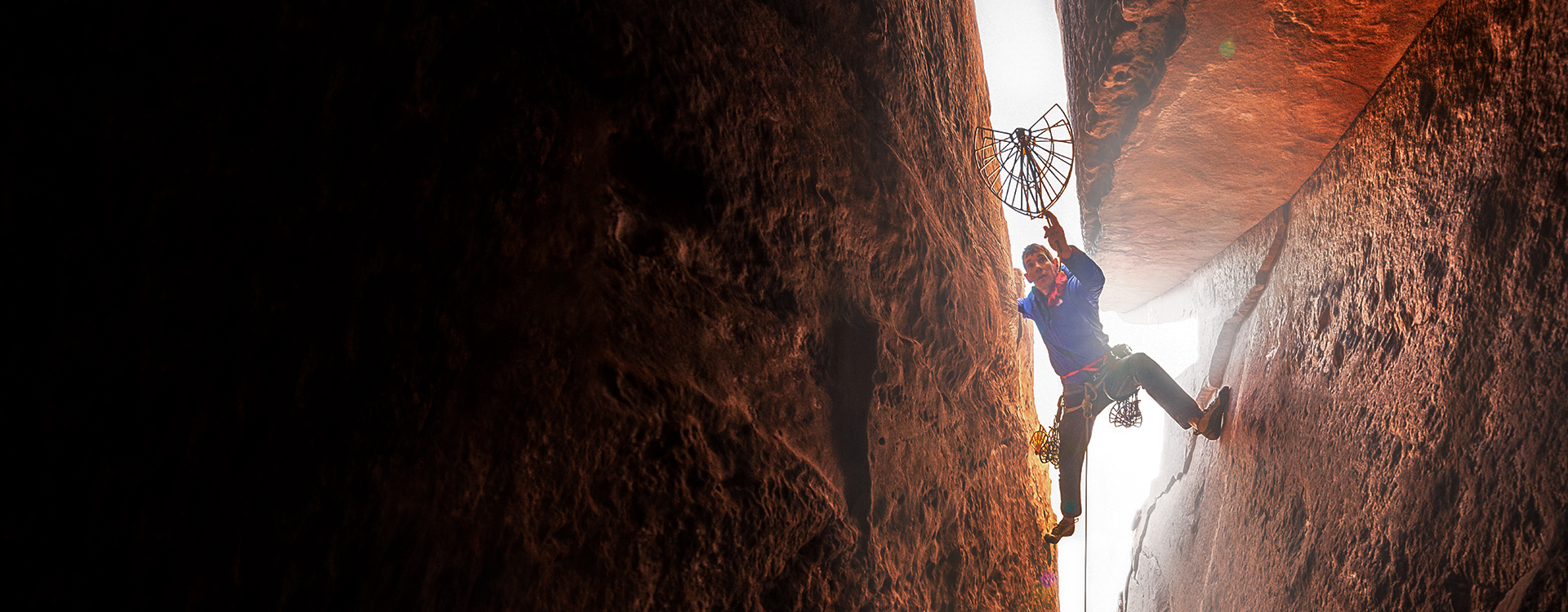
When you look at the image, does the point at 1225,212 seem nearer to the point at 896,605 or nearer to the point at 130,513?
the point at 896,605

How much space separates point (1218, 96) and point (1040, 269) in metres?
1.30

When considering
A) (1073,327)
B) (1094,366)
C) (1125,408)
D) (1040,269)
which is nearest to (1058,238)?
(1040,269)

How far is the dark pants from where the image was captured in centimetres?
402

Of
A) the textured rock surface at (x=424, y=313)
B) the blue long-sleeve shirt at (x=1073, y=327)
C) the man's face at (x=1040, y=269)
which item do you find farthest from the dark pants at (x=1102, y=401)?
the textured rock surface at (x=424, y=313)

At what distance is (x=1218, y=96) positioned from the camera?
3.47 meters

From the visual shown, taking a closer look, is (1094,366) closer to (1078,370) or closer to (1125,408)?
(1078,370)

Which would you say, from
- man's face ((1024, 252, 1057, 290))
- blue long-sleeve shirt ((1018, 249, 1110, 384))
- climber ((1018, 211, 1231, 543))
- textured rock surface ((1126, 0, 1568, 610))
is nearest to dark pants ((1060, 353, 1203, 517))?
climber ((1018, 211, 1231, 543))

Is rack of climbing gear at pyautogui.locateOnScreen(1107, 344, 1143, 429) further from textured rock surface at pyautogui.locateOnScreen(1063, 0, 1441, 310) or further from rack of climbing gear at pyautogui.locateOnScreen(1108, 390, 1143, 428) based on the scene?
textured rock surface at pyautogui.locateOnScreen(1063, 0, 1441, 310)

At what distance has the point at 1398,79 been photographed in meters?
2.68

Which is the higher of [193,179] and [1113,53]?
[1113,53]

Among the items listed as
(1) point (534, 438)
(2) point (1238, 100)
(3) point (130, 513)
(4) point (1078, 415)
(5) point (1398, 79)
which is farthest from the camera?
(4) point (1078, 415)

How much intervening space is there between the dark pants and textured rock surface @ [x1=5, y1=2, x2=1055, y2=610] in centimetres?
190

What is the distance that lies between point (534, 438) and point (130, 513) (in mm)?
906

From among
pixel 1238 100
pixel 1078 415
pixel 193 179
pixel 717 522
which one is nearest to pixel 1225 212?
pixel 1238 100
